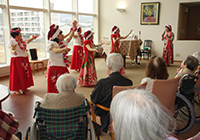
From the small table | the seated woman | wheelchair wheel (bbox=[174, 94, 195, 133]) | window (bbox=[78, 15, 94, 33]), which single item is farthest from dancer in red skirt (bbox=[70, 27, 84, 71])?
the seated woman

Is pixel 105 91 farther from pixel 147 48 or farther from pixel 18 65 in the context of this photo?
pixel 147 48

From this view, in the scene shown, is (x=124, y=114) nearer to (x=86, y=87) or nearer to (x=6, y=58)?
(x=86, y=87)

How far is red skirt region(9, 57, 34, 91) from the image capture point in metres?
4.10

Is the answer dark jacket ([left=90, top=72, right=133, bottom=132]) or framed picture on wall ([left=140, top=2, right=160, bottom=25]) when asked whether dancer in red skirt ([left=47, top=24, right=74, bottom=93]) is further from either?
framed picture on wall ([left=140, top=2, right=160, bottom=25])

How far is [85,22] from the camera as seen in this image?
→ 955 cm

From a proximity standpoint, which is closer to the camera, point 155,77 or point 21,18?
point 155,77

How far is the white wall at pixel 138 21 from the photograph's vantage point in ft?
27.1

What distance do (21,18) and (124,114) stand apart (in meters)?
6.46

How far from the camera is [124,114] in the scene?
2.85ft

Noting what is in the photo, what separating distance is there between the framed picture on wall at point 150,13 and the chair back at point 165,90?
7.11m

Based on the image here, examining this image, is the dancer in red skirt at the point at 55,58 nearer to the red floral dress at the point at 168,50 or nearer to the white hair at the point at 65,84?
the white hair at the point at 65,84

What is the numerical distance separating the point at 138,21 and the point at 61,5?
362cm

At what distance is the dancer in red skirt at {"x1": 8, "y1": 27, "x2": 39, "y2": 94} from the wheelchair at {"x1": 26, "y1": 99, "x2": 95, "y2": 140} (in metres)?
2.68

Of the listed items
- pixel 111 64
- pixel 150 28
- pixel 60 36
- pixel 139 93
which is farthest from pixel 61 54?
pixel 150 28
